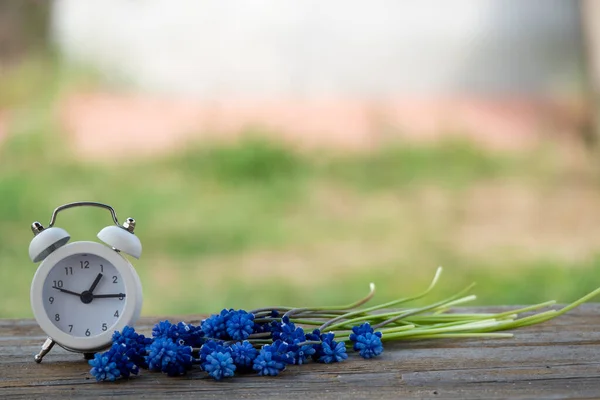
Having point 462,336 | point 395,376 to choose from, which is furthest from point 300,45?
point 395,376

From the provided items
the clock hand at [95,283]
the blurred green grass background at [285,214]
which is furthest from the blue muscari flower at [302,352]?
the blurred green grass background at [285,214]

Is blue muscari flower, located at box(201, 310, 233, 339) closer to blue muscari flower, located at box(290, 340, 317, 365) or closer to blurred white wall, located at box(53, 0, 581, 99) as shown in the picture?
blue muscari flower, located at box(290, 340, 317, 365)

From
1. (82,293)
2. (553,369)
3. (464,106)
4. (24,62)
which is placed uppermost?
(24,62)

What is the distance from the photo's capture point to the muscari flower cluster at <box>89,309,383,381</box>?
112 centimetres

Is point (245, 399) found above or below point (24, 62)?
below

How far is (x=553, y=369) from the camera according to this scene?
45.8 inches

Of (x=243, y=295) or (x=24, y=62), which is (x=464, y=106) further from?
(x=24, y=62)

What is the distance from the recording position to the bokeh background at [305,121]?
4.38 meters

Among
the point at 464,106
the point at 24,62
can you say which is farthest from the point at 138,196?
the point at 464,106

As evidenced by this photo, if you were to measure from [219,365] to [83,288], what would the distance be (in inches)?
11.0

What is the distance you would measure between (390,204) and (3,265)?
2097mm

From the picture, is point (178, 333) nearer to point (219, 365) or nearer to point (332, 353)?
point (219, 365)

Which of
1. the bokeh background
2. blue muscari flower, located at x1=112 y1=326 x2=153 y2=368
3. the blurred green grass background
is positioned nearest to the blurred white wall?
the bokeh background

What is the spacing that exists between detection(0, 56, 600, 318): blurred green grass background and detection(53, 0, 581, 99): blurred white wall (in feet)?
0.97
